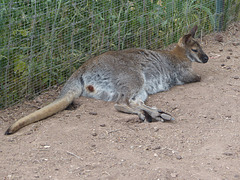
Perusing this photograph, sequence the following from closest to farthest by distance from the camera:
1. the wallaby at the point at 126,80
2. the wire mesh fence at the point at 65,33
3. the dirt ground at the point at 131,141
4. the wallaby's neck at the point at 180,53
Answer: the dirt ground at the point at 131,141, the wallaby at the point at 126,80, the wire mesh fence at the point at 65,33, the wallaby's neck at the point at 180,53

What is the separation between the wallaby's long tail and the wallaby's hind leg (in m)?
0.64

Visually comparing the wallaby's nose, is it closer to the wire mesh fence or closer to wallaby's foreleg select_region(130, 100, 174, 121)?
the wire mesh fence

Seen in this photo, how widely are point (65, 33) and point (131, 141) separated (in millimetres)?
2182

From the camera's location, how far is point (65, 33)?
19.3ft

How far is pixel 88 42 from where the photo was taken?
621 centimetres

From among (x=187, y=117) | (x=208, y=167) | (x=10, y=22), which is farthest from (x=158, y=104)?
(x=10, y=22)

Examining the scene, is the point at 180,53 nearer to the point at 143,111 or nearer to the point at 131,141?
the point at 143,111

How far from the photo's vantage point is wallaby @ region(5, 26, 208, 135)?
5.11 m

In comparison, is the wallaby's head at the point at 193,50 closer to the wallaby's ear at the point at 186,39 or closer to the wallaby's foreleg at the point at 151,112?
the wallaby's ear at the point at 186,39

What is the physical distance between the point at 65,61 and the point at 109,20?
39.3 inches

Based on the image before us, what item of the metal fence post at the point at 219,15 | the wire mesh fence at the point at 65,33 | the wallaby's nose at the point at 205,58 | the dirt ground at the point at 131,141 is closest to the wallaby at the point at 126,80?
the dirt ground at the point at 131,141

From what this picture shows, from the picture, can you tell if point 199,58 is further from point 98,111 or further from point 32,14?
point 32,14

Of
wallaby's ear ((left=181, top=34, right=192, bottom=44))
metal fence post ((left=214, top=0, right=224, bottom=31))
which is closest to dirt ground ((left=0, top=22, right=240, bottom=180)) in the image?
wallaby's ear ((left=181, top=34, right=192, bottom=44))

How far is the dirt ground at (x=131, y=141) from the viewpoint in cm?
376
